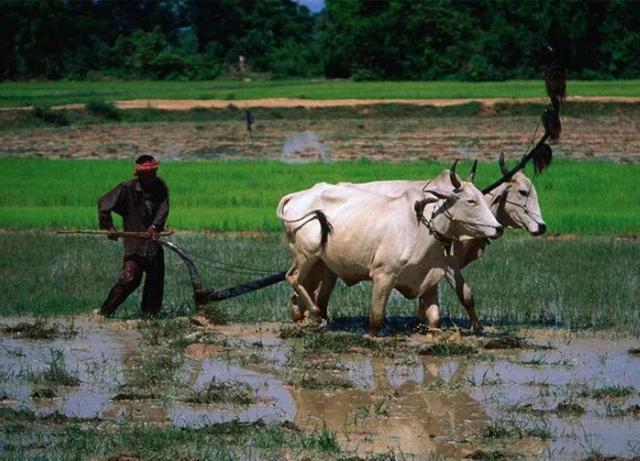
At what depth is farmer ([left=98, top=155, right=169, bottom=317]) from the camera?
1010cm

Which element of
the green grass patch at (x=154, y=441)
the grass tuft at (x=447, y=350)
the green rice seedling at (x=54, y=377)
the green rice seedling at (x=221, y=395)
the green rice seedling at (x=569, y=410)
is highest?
the green grass patch at (x=154, y=441)

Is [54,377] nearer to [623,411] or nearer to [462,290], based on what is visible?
[462,290]

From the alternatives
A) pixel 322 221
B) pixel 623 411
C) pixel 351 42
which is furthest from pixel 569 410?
pixel 351 42

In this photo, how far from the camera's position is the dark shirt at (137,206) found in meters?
10.1

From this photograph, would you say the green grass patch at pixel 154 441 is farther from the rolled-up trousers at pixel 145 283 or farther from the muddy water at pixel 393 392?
the rolled-up trousers at pixel 145 283

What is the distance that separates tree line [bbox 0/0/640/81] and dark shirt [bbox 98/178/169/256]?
28.6 meters

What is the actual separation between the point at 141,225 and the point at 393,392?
298 centimetres

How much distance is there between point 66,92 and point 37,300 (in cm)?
3103

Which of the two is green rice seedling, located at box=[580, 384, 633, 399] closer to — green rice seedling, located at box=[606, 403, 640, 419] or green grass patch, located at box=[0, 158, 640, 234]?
green rice seedling, located at box=[606, 403, 640, 419]

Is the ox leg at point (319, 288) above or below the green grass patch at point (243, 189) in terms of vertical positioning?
above

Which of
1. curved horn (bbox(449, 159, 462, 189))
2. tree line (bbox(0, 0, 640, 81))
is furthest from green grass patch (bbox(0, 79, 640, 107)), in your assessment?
curved horn (bbox(449, 159, 462, 189))

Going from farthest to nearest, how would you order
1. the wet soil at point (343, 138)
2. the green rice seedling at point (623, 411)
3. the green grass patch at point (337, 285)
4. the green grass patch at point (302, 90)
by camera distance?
the green grass patch at point (302, 90), the wet soil at point (343, 138), the green grass patch at point (337, 285), the green rice seedling at point (623, 411)

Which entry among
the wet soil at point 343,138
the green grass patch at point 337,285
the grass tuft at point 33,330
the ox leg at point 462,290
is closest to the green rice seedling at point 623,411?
the ox leg at point 462,290

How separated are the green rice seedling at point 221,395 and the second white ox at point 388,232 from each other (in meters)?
1.71
